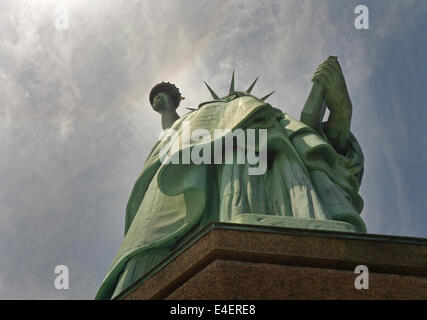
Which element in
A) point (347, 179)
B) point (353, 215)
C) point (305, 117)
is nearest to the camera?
point (353, 215)

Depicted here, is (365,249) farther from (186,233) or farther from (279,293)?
(186,233)

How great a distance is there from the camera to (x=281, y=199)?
5.97 metres

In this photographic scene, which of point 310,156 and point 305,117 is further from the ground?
point 305,117

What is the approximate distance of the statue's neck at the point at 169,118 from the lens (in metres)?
10.4

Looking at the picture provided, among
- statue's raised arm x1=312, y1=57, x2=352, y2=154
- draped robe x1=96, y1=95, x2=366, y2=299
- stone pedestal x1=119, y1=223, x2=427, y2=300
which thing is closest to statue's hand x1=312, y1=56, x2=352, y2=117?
statue's raised arm x1=312, y1=57, x2=352, y2=154

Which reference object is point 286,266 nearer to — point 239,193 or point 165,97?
point 239,193

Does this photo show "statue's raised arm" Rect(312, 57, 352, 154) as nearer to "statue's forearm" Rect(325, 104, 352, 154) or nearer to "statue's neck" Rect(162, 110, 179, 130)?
"statue's forearm" Rect(325, 104, 352, 154)

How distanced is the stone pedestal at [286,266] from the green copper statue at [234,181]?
6.28 feet

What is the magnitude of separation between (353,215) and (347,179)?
1.59m

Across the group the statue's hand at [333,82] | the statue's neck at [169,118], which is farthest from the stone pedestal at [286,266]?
the statue's neck at [169,118]

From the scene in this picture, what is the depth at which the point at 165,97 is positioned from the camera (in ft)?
35.9

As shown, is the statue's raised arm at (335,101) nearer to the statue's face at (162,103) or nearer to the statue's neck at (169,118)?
the statue's neck at (169,118)
